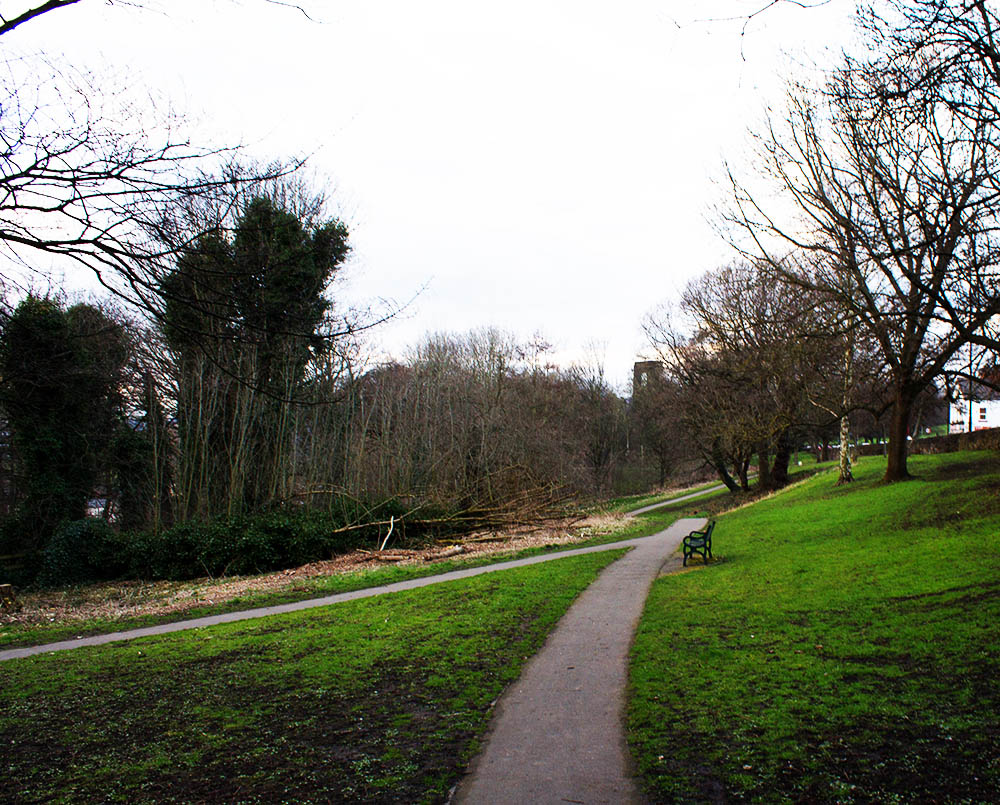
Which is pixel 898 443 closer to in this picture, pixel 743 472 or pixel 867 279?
pixel 867 279

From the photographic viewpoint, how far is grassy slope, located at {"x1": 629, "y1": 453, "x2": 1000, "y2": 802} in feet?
14.0

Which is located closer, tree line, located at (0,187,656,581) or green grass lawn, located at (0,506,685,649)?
green grass lawn, located at (0,506,685,649)

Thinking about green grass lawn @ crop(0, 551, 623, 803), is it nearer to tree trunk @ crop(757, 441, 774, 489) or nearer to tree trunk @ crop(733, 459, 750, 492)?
tree trunk @ crop(757, 441, 774, 489)

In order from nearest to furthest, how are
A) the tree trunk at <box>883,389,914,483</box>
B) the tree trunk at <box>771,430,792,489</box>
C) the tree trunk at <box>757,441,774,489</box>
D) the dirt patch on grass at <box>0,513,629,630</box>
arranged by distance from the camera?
the dirt patch on grass at <box>0,513,629,630</box> → the tree trunk at <box>883,389,914,483</box> → the tree trunk at <box>757,441,774,489</box> → the tree trunk at <box>771,430,792,489</box>

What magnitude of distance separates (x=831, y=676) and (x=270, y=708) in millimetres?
4820

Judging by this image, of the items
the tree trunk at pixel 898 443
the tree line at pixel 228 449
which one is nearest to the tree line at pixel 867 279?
the tree trunk at pixel 898 443

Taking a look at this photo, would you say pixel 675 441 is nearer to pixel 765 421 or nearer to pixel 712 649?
pixel 765 421

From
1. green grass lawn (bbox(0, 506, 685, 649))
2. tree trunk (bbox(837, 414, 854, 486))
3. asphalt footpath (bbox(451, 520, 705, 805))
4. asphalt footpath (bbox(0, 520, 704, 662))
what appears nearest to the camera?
asphalt footpath (bbox(451, 520, 705, 805))

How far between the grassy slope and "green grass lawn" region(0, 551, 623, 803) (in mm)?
1529

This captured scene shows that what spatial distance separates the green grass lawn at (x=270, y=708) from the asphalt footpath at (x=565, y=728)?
0.22 meters

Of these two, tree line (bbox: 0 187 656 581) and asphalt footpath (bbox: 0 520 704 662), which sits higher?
tree line (bbox: 0 187 656 581)

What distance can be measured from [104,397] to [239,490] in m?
8.33

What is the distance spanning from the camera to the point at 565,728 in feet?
17.5

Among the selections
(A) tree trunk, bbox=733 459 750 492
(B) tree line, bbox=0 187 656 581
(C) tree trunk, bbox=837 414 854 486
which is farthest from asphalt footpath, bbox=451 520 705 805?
(A) tree trunk, bbox=733 459 750 492
